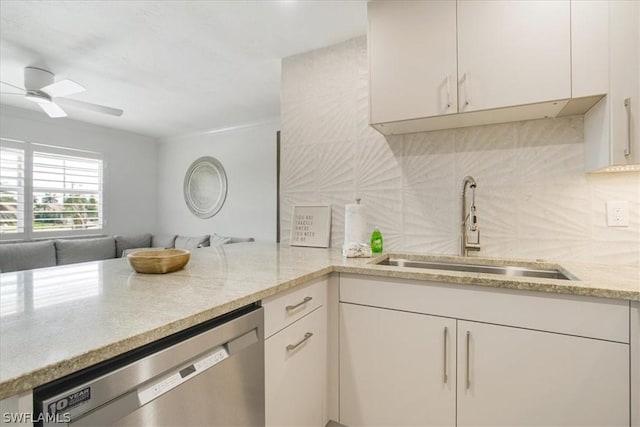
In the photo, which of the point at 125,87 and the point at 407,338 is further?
the point at 125,87

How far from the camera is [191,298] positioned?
962 millimetres

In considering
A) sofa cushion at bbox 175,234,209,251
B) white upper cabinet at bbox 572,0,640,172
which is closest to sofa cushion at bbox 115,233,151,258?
sofa cushion at bbox 175,234,209,251

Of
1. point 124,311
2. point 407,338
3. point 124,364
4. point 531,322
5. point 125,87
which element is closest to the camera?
point 124,364

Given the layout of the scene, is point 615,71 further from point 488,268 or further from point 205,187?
point 205,187

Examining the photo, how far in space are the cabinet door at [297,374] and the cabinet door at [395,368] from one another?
116 millimetres

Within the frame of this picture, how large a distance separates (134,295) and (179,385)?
349mm

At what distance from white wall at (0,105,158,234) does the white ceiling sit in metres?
0.89

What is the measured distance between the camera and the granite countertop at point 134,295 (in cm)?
61

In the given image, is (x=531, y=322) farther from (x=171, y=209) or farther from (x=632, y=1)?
(x=171, y=209)

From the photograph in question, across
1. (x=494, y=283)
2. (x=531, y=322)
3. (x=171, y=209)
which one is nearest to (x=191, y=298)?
(x=494, y=283)

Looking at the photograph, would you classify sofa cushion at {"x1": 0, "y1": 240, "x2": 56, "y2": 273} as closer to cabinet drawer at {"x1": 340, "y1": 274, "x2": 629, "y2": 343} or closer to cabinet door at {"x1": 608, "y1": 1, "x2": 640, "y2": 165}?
cabinet drawer at {"x1": 340, "y1": 274, "x2": 629, "y2": 343}

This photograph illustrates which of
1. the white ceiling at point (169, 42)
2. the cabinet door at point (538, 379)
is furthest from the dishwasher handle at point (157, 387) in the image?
the white ceiling at point (169, 42)

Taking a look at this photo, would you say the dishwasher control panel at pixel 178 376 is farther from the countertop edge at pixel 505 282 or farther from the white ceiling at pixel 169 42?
the white ceiling at pixel 169 42

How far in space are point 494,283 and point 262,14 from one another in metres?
1.93
